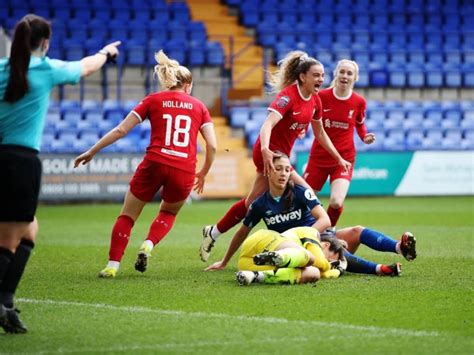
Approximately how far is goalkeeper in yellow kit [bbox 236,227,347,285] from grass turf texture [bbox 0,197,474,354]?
15 centimetres

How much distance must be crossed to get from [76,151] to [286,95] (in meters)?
12.9

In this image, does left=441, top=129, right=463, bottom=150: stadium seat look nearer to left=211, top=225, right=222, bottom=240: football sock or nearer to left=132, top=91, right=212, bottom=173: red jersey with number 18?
left=211, top=225, right=222, bottom=240: football sock

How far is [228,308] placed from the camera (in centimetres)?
782

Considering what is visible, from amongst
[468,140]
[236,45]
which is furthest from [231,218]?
[236,45]

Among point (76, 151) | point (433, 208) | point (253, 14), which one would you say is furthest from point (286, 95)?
point (253, 14)

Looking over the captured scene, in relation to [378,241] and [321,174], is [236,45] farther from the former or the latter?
[378,241]

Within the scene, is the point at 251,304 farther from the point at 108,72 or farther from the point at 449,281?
the point at 108,72

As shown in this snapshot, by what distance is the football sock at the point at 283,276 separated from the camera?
917cm

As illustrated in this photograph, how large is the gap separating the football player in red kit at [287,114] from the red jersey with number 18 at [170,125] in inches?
28.8

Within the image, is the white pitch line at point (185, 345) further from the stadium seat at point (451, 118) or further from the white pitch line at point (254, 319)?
the stadium seat at point (451, 118)

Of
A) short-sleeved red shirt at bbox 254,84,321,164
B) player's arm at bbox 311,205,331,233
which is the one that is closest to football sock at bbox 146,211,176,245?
short-sleeved red shirt at bbox 254,84,321,164

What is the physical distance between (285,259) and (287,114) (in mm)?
2134

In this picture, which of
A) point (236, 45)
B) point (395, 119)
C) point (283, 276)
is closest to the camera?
point (283, 276)

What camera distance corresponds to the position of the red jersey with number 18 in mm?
9945
